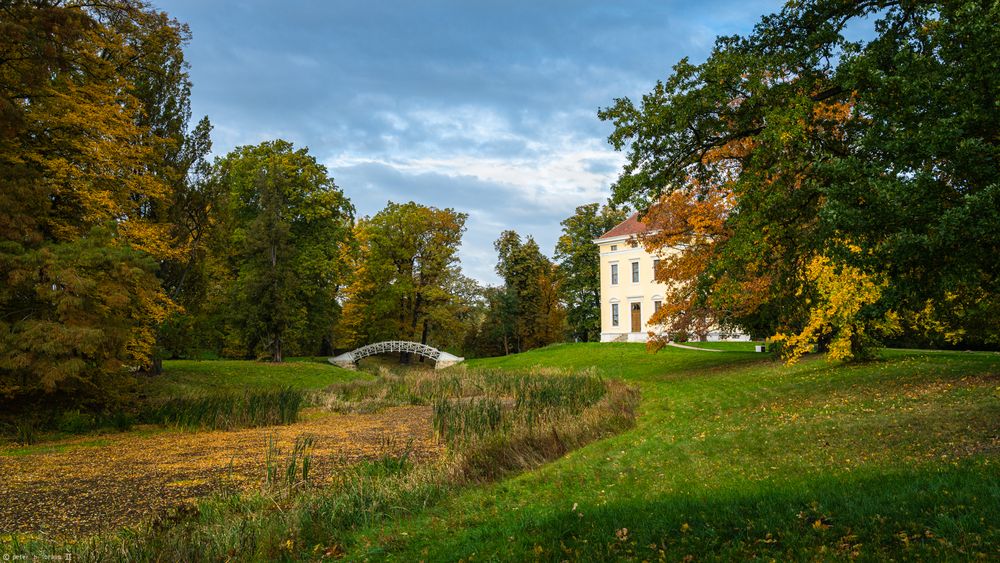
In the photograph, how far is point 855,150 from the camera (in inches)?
396

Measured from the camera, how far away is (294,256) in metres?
36.8

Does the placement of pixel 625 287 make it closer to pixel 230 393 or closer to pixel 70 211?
pixel 230 393

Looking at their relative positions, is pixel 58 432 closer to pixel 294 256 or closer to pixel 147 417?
pixel 147 417

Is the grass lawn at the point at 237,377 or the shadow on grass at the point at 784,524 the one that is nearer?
the shadow on grass at the point at 784,524

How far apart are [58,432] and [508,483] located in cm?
1336

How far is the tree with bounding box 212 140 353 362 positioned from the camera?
3359cm

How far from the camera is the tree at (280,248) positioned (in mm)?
33594

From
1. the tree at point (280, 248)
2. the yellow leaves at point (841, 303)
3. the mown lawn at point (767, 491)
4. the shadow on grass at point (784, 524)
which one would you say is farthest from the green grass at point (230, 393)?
the yellow leaves at point (841, 303)

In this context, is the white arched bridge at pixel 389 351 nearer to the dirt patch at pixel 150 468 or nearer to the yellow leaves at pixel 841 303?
the dirt patch at pixel 150 468

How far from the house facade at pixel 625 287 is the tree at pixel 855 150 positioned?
29609 mm

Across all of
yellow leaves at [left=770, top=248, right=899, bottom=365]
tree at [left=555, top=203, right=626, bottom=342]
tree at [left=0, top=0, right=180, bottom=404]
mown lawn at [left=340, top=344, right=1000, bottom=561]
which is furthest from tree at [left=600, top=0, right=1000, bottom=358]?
tree at [left=555, top=203, right=626, bottom=342]

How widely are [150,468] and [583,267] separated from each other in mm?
44147

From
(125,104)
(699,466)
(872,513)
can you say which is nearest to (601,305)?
(125,104)

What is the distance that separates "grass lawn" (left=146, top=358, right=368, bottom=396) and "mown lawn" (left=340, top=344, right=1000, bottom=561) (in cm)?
1731
